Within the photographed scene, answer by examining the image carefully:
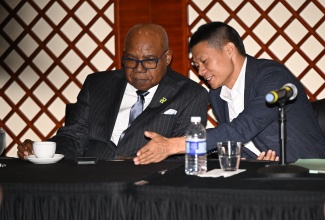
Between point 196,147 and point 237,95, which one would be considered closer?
point 196,147

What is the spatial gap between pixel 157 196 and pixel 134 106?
0.98m

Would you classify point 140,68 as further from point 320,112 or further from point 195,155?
point 195,155

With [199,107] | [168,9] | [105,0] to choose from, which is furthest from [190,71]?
[199,107]

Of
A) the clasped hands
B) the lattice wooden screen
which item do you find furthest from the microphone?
the lattice wooden screen

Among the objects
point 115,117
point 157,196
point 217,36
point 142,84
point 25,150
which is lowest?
point 157,196

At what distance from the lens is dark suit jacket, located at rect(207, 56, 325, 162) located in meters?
1.85

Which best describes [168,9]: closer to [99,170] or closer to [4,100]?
[4,100]

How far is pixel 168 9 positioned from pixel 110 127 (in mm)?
1363

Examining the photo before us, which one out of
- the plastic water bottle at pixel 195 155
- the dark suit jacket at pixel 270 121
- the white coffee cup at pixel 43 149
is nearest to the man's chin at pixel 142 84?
the dark suit jacket at pixel 270 121

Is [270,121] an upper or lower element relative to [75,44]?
lower

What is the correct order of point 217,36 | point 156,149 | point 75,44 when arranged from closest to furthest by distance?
point 156,149
point 217,36
point 75,44

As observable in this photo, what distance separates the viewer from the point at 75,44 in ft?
12.2

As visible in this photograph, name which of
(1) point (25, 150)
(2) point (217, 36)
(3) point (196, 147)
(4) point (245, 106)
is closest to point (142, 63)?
(2) point (217, 36)

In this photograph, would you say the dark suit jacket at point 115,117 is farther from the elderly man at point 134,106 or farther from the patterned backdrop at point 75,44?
the patterned backdrop at point 75,44
